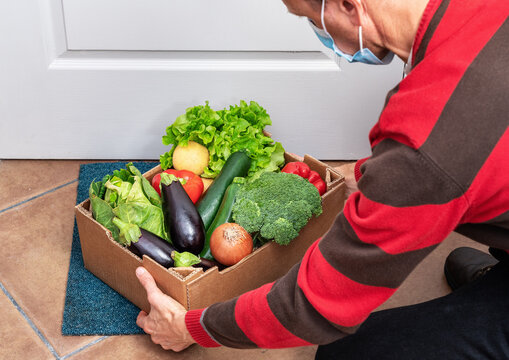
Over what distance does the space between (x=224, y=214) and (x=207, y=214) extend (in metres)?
0.06

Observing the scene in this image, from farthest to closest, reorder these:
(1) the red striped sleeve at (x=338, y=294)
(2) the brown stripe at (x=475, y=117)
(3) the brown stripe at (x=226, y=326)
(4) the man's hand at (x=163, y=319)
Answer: (4) the man's hand at (x=163, y=319) < (3) the brown stripe at (x=226, y=326) < (1) the red striped sleeve at (x=338, y=294) < (2) the brown stripe at (x=475, y=117)

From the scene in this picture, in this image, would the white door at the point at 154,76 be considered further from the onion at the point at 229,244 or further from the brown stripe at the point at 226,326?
the brown stripe at the point at 226,326

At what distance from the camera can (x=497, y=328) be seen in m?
1.16

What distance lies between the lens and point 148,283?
53.3 inches

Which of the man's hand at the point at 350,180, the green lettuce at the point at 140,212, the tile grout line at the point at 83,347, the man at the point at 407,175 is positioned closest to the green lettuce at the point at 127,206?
the green lettuce at the point at 140,212

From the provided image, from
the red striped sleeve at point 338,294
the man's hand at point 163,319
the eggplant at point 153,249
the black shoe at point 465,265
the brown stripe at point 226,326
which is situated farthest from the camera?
the black shoe at point 465,265

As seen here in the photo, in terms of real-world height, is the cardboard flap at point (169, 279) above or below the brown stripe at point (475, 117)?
below

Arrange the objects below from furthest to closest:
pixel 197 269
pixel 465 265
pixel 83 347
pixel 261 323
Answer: pixel 465 265
pixel 83 347
pixel 197 269
pixel 261 323

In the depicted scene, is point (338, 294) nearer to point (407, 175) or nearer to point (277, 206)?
point (407, 175)

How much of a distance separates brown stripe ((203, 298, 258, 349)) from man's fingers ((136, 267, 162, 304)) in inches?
9.2

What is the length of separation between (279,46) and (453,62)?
106 cm

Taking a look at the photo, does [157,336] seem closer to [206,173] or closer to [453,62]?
[206,173]

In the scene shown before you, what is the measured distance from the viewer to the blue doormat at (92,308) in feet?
4.81

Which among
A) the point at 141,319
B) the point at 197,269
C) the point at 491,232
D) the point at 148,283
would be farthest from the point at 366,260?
the point at 141,319
